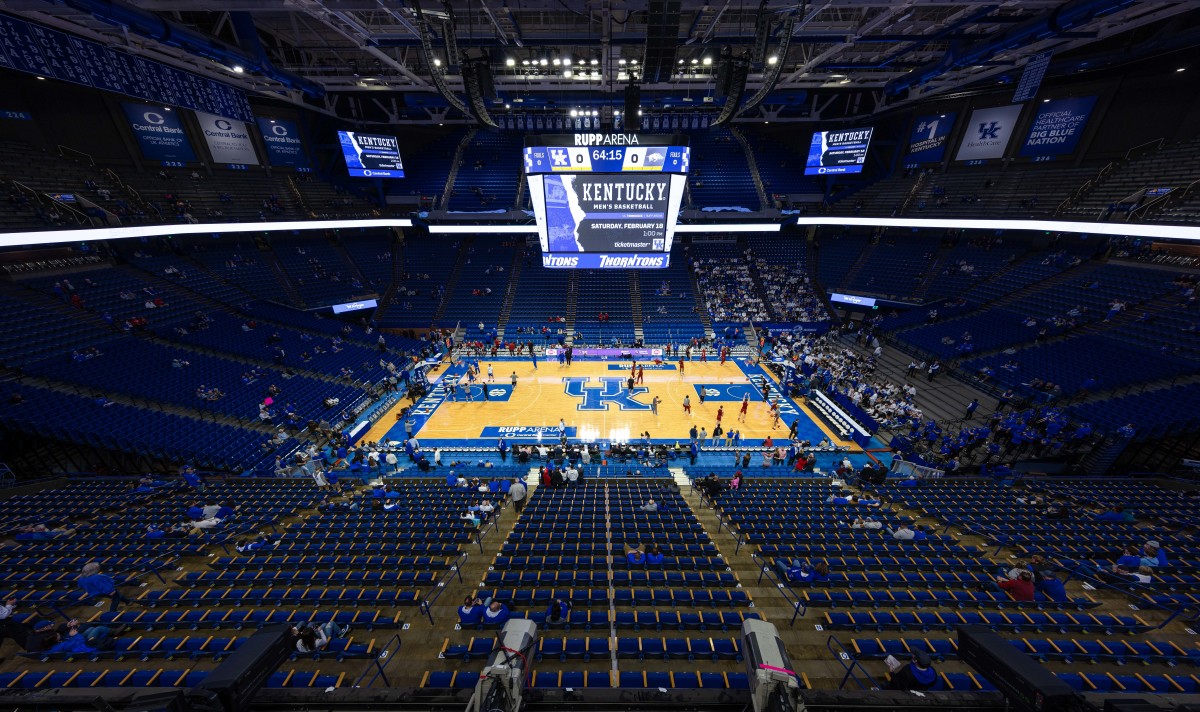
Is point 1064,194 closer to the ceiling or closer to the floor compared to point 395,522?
closer to the ceiling

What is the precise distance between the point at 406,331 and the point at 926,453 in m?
35.1

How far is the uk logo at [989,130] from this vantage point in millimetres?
29844

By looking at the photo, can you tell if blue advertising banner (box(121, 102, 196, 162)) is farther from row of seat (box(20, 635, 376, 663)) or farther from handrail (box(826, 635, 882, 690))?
handrail (box(826, 635, 882, 690))

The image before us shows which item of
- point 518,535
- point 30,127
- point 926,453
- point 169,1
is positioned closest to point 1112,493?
point 926,453

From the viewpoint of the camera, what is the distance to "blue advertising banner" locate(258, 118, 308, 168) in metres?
33.2

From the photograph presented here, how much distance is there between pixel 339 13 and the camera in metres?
16.6

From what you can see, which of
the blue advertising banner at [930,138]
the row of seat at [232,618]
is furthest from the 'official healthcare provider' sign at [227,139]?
the blue advertising banner at [930,138]

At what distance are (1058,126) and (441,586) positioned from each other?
44196mm

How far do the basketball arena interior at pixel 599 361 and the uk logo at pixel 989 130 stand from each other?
0.39m

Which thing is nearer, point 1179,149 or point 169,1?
point 169,1

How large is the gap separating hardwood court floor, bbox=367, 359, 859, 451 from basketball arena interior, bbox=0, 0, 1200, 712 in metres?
0.36

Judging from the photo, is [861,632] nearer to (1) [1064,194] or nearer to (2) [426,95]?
(1) [1064,194]

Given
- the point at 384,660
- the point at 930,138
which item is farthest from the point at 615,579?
the point at 930,138

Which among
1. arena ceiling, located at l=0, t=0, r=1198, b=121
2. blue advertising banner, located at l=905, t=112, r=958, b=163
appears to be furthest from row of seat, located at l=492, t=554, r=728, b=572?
blue advertising banner, located at l=905, t=112, r=958, b=163
